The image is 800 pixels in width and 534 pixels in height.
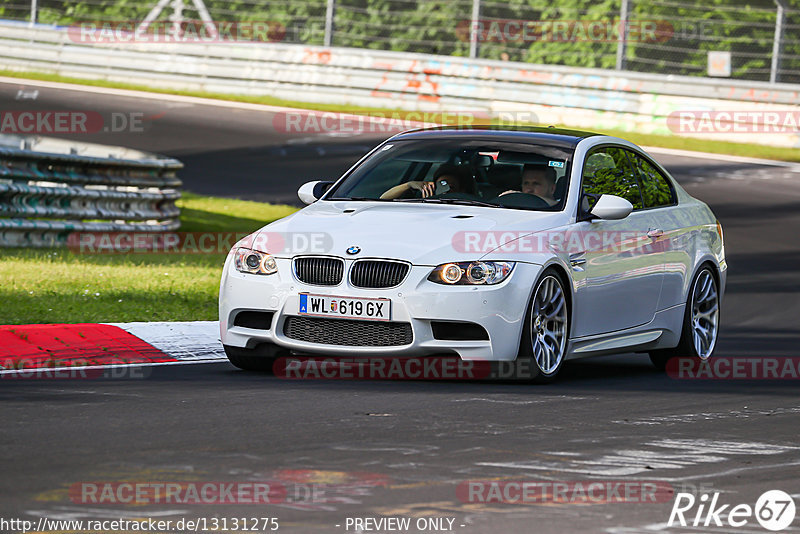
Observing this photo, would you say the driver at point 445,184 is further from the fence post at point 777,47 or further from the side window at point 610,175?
the fence post at point 777,47

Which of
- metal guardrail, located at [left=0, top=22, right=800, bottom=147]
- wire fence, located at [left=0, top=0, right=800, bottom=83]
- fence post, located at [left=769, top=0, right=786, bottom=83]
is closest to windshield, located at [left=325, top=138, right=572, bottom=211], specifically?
metal guardrail, located at [left=0, top=22, right=800, bottom=147]

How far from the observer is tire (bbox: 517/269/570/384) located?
8672 millimetres

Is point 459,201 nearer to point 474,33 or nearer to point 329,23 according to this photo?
point 474,33

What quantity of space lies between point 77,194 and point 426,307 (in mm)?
7657

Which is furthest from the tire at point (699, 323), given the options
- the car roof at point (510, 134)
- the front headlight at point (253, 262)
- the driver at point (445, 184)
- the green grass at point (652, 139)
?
the green grass at point (652, 139)

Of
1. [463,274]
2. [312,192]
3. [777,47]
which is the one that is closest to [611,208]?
[463,274]

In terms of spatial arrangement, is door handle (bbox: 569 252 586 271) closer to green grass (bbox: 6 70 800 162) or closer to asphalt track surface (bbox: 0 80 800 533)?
asphalt track surface (bbox: 0 80 800 533)

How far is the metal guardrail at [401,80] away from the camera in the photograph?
26.5 meters

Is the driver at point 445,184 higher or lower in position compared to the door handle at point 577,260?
higher

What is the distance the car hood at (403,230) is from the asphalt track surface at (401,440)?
0.76 metres

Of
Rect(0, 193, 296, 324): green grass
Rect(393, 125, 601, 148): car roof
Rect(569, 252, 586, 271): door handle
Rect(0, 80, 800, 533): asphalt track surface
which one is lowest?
Rect(0, 193, 296, 324): green grass

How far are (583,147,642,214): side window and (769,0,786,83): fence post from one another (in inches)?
650

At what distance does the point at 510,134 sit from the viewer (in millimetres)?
10109

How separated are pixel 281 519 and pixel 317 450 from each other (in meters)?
1.27
